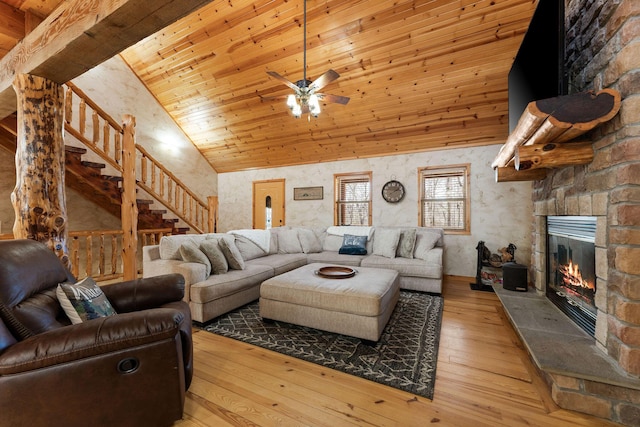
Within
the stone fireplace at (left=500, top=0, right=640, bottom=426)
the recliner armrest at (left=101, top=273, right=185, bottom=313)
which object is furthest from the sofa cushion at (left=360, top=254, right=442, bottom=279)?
the recliner armrest at (left=101, top=273, right=185, bottom=313)

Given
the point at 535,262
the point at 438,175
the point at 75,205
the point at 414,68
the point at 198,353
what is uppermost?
the point at 414,68

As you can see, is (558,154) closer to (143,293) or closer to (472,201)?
(472,201)

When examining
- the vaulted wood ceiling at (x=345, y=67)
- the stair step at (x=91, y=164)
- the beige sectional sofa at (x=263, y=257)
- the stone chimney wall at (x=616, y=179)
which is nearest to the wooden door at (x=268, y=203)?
the vaulted wood ceiling at (x=345, y=67)

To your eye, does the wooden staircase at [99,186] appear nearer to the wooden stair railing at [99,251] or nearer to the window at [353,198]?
the wooden stair railing at [99,251]

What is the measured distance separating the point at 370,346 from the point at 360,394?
596mm

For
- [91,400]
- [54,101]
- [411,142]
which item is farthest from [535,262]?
[54,101]

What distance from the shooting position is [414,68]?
140 inches

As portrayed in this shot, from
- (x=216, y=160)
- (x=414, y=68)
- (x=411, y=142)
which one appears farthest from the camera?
(x=216, y=160)

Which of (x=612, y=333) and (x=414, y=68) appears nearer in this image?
(x=612, y=333)

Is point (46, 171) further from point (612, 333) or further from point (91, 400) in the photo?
point (612, 333)

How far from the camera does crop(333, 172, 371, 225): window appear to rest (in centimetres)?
532

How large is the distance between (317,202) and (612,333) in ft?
15.3

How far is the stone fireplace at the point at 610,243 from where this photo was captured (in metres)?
1.44

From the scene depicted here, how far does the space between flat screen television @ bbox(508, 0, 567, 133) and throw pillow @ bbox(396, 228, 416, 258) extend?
6.47 feet
